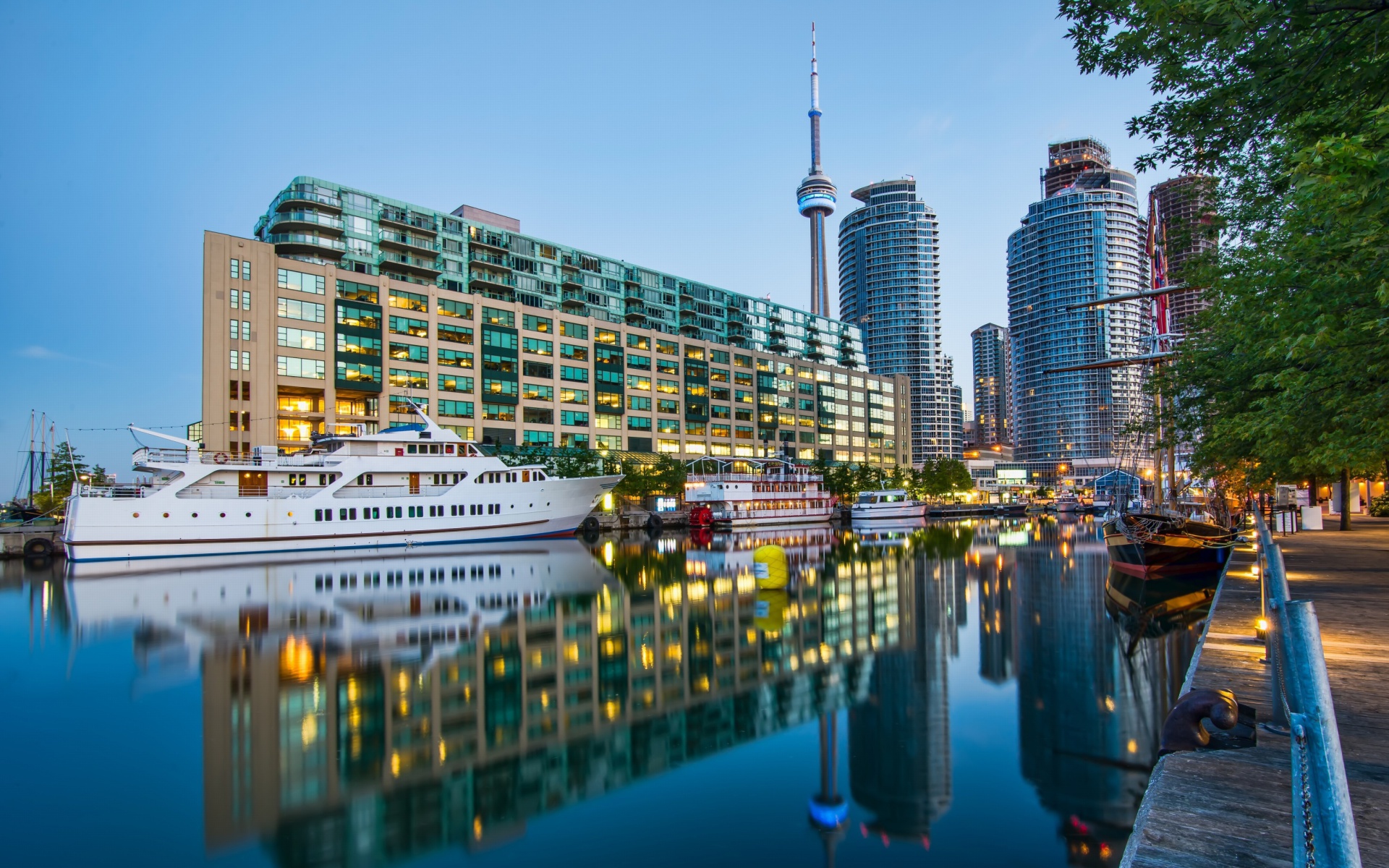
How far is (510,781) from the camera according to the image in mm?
11977

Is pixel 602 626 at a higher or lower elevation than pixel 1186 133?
lower

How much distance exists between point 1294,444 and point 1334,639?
14.1 meters

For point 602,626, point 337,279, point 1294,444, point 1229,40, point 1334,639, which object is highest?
point 337,279

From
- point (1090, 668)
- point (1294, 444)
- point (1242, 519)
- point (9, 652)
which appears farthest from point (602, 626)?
point (1242, 519)

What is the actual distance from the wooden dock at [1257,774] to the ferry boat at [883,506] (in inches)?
3086

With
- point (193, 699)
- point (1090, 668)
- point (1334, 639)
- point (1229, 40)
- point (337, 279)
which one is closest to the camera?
point (1229, 40)

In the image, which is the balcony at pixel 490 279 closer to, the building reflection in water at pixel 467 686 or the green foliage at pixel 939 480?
the building reflection in water at pixel 467 686

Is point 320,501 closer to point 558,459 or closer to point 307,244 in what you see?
point 558,459

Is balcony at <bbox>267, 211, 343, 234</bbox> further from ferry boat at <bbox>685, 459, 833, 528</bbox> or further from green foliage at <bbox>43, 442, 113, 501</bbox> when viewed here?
ferry boat at <bbox>685, 459, 833, 528</bbox>

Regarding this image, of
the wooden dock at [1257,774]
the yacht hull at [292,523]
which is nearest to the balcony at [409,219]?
the yacht hull at [292,523]

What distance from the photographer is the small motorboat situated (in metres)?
31.2

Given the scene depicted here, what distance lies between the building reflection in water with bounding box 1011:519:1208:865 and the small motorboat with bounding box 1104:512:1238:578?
3370 millimetres

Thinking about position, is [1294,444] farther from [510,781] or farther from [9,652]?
[9,652]

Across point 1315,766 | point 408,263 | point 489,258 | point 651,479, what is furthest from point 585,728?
point 489,258
